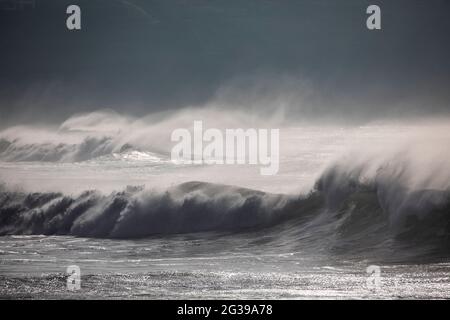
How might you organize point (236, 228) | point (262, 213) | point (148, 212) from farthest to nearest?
point (148, 212) < point (262, 213) < point (236, 228)

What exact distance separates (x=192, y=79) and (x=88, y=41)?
→ 15.1 ft

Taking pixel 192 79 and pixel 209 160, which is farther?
pixel 192 79

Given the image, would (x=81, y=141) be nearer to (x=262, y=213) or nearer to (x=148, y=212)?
(x=148, y=212)

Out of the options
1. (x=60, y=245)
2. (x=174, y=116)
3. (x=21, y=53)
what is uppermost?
(x=21, y=53)

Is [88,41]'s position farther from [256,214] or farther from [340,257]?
[340,257]

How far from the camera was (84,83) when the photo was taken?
31328 mm

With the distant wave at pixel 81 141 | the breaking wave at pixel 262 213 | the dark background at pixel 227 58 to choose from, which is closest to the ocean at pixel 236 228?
the breaking wave at pixel 262 213

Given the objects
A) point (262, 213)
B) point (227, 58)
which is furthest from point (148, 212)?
point (227, 58)

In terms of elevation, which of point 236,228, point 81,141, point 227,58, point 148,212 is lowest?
point 236,228

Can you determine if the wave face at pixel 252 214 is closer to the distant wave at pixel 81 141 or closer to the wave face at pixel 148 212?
the wave face at pixel 148 212

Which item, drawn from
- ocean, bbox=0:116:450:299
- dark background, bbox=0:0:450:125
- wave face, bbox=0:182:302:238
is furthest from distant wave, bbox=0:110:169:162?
wave face, bbox=0:182:302:238

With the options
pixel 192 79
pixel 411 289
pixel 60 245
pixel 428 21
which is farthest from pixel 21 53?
pixel 411 289

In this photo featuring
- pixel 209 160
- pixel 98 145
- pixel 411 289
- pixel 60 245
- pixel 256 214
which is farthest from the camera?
pixel 98 145

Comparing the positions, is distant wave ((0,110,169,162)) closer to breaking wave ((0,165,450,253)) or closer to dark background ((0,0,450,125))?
dark background ((0,0,450,125))
